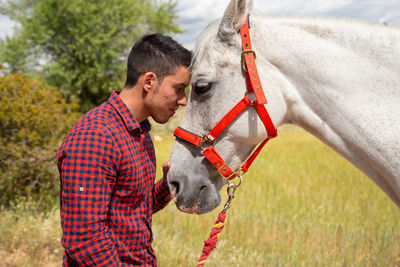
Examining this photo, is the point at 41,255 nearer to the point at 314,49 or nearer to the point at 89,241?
the point at 89,241

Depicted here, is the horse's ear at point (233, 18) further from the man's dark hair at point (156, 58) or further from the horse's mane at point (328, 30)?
the man's dark hair at point (156, 58)

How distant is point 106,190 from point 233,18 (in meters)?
1.14

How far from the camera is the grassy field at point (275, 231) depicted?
3.17m

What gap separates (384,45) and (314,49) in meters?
0.34

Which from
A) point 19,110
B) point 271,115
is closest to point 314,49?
point 271,115

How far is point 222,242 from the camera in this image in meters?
3.48

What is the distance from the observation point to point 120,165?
56.6 inches

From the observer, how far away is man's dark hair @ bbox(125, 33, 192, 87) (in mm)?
1655

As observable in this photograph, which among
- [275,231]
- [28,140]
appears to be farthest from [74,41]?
[275,231]

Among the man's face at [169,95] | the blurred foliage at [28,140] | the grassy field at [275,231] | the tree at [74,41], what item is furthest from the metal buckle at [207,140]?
the tree at [74,41]

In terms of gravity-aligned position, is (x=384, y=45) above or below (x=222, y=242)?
above

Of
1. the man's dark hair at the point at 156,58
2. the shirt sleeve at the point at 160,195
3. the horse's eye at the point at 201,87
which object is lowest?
the shirt sleeve at the point at 160,195

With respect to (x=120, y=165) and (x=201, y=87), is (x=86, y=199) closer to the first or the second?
(x=120, y=165)

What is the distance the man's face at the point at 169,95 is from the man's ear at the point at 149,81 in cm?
3
